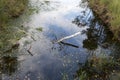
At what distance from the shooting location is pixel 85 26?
16344 millimetres

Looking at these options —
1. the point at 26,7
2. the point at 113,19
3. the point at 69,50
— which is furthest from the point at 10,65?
the point at 26,7

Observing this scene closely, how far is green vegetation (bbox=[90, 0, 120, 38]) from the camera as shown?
45.7ft

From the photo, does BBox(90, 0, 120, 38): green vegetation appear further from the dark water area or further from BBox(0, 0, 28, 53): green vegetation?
BBox(0, 0, 28, 53): green vegetation

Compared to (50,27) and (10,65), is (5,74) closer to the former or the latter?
(10,65)

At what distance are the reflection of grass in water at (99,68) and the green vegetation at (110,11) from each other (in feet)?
10.2

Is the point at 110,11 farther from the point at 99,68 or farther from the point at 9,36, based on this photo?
the point at 9,36

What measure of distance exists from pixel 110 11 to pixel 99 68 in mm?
5947

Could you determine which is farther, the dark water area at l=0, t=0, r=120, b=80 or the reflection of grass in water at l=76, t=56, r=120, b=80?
the dark water area at l=0, t=0, r=120, b=80

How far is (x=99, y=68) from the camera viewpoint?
10734 millimetres

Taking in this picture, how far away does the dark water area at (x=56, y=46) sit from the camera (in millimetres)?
10422

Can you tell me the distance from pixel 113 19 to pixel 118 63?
416 centimetres

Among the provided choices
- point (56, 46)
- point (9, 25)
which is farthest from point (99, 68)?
point (9, 25)

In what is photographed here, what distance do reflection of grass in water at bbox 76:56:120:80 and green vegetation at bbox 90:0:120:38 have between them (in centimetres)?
312

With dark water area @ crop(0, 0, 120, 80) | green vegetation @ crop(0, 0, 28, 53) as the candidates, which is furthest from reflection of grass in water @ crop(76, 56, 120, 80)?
green vegetation @ crop(0, 0, 28, 53)
